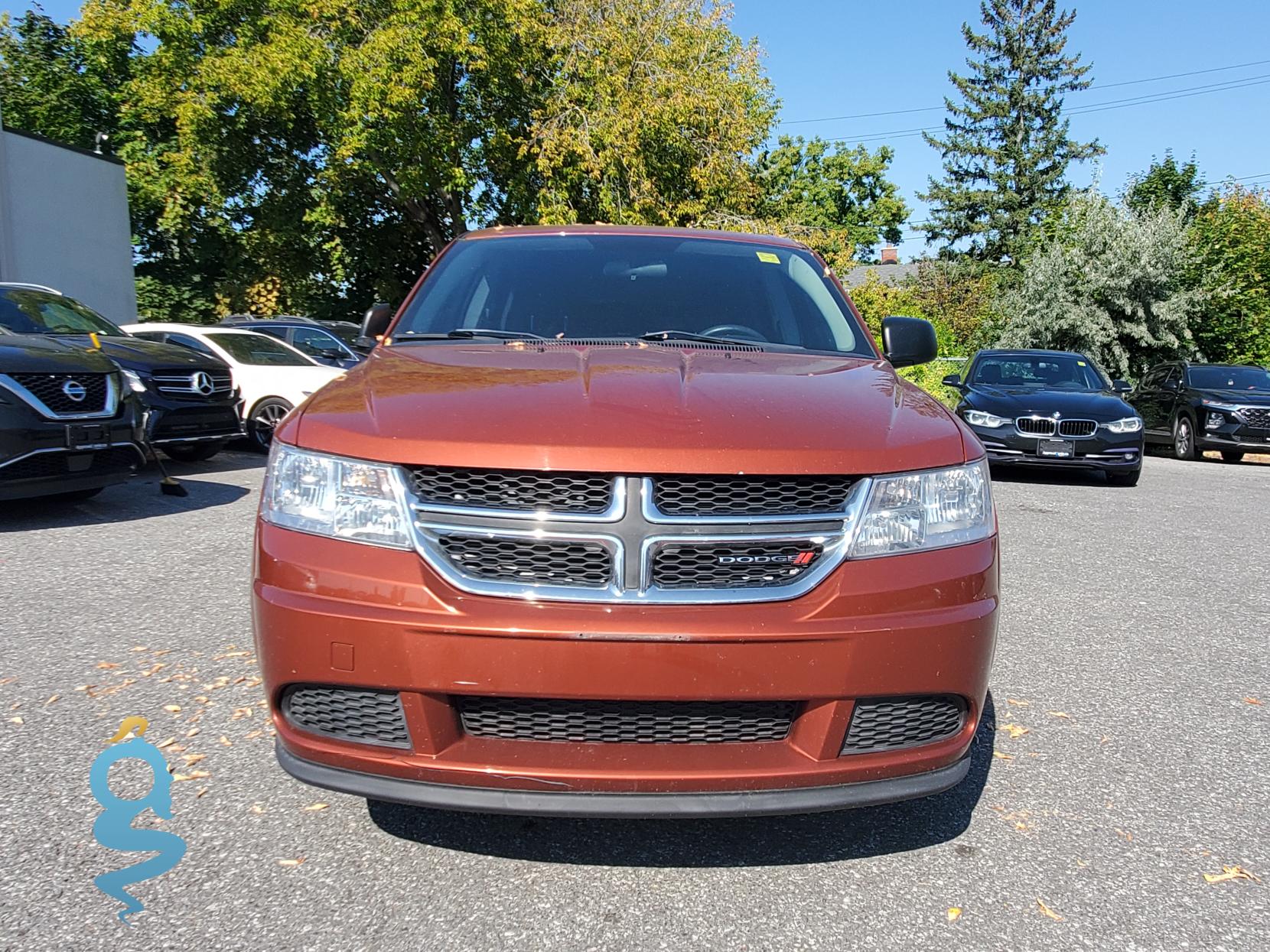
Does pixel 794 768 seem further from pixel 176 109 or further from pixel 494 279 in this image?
pixel 176 109

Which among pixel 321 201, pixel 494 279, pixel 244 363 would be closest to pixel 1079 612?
pixel 494 279

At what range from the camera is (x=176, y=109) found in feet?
74.1

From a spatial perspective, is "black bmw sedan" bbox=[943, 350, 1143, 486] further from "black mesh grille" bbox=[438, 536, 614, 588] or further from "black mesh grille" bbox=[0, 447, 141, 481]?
"black mesh grille" bbox=[438, 536, 614, 588]

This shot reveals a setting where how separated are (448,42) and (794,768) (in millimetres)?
21074

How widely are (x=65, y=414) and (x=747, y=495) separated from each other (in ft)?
20.3

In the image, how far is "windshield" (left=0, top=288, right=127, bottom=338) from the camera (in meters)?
8.19

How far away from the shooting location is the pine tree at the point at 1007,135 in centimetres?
4906

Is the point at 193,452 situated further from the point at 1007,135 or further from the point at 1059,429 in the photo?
the point at 1007,135

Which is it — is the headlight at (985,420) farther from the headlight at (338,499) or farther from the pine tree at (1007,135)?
the pine tree at (1007,135)

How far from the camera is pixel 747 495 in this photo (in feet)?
7.36

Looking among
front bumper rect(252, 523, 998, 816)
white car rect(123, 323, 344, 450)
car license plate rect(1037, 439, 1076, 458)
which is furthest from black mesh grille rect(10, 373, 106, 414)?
car license plate rect(1037, 439, 1076, 458)

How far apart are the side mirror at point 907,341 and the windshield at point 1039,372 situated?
8.72 m

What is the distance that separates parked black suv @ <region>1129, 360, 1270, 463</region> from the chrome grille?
43.5 feet

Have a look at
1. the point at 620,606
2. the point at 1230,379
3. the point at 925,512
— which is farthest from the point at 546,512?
the point at 1230,379
